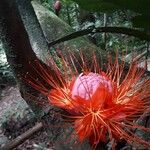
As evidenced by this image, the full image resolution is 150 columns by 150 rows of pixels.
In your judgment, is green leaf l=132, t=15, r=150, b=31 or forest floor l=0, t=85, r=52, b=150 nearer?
green leaf l=132, t=15, r=150, b=31

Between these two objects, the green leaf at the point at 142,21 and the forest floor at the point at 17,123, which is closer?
the green leaf at the point at 142,21

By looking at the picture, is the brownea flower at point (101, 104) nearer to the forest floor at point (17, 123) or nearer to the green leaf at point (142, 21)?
the green leaf at point (142, 21)

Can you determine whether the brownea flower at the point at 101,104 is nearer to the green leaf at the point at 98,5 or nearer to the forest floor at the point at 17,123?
the green leaf at the point at 98,5

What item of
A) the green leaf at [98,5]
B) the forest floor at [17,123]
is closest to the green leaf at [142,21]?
the green leaf at [98,5]

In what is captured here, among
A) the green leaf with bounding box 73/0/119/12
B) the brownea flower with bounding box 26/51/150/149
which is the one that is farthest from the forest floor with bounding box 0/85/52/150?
the green leaf with bounding box 73/0/119/12

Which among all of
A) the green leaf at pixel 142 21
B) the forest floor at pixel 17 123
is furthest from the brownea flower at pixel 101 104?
the forest floor at pixel 17 123

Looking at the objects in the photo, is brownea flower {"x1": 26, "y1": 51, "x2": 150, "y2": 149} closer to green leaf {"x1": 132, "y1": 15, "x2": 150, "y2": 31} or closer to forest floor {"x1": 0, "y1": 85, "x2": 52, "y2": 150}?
green leaf {"x1": 132, "y1": 15, "x2": 150, "y2": 31}

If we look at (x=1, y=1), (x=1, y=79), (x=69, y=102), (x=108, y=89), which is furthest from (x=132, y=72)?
(x=1, y=79)

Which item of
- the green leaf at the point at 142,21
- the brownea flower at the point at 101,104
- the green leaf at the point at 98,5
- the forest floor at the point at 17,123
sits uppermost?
the green leaf at the point at 98,5

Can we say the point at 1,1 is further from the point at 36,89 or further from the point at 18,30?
the point at 36,89

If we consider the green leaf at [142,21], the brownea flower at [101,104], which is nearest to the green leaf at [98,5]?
the green leaf at [142,21]

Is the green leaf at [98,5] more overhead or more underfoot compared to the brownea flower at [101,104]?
more overhead
